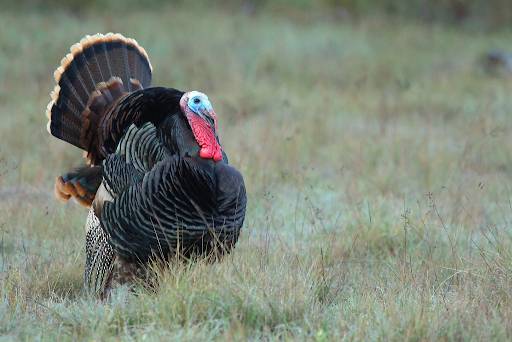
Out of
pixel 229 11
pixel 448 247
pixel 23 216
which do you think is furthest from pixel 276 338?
pixel 229 11

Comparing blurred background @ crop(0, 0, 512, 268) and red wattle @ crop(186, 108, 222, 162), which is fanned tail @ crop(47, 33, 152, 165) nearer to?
blurred background @ crop(0, 0, 512, 268)

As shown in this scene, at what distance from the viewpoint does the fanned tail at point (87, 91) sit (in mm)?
4398

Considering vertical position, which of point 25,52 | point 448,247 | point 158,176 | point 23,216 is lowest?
point 448,247

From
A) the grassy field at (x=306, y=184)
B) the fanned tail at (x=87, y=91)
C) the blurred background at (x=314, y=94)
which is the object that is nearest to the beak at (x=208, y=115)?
the grassy field at (x=306, y=184)

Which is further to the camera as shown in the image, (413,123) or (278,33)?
(278,33)

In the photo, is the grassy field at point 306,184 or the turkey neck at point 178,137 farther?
the turkey neck at point 178,137

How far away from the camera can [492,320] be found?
10.0ft

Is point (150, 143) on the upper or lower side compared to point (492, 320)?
upper

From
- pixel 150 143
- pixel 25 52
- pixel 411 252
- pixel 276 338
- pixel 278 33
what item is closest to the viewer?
pixel 276 338

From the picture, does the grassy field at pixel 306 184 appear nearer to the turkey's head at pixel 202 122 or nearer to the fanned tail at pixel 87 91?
the turkey's head at pixel 202 122

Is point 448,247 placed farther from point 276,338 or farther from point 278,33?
point 278,33

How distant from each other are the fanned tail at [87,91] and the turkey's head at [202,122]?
0.86 m

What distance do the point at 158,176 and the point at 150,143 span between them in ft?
0.96

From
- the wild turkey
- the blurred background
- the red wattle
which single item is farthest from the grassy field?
the red wattle
